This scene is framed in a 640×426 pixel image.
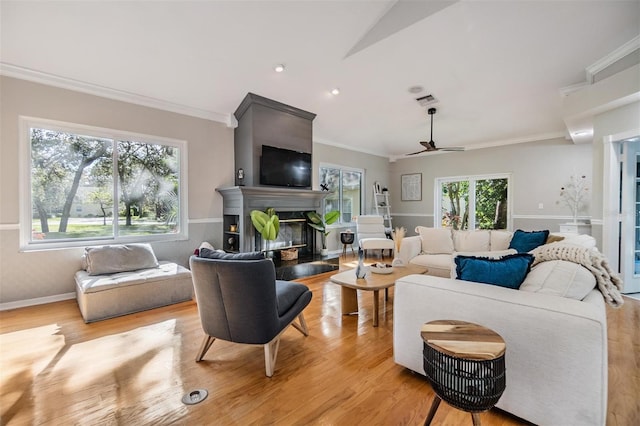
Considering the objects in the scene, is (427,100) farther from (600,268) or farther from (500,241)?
(600,268)

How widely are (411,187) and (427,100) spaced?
3446mm

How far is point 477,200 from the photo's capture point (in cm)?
707

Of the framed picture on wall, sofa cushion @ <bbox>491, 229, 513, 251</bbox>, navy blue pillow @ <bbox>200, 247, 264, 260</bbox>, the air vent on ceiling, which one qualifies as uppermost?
the air vent on ceiling

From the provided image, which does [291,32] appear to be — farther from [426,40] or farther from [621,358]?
[621,358]

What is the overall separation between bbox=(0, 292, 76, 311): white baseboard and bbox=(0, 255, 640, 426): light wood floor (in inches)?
19.0

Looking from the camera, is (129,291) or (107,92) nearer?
(129,291)

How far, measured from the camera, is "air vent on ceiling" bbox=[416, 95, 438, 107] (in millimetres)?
4853

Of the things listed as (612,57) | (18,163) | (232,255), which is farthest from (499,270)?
(18,163)

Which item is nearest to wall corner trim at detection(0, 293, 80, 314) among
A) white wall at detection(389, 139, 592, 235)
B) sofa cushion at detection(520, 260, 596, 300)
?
sofa cushion at detection(520, 260, 596, 300)

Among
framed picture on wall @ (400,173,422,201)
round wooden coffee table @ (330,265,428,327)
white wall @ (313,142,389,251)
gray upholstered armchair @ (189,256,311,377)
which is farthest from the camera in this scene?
framed picture on wall @ (400,173,422,201)

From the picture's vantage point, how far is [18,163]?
331 centimetres

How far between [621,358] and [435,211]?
5.62 meters

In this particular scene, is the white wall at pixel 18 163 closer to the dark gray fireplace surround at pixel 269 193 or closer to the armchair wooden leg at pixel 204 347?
the dark gray fireplace surround at pixel 269 193

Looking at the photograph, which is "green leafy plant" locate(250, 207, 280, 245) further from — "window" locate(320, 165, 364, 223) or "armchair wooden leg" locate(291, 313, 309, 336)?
"window" locate(320, 165, 364, 223)
